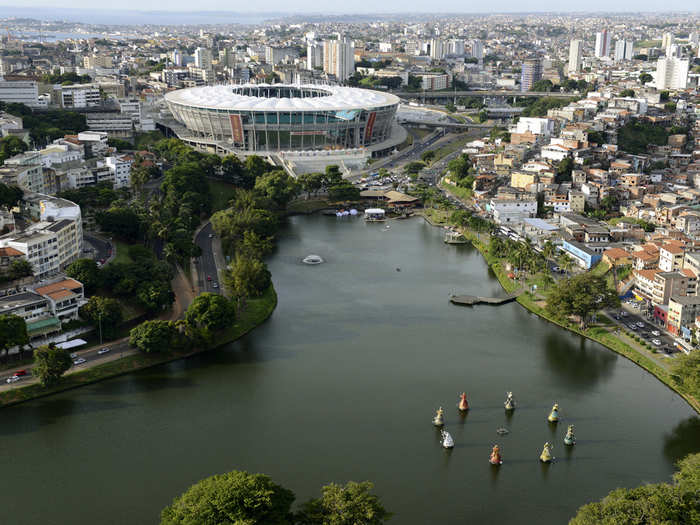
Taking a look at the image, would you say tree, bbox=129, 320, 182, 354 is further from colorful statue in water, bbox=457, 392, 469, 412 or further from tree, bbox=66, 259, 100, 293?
colorful statue in water, bbox=457, 392, 469, 412

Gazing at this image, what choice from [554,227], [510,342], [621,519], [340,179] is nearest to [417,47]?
[340,179]

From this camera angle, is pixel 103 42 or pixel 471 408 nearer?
pixel 471 408

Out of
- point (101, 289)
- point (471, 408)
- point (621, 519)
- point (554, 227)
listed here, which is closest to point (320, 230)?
point (554, 227)

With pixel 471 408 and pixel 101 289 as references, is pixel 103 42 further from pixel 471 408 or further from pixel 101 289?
pixel 471 408

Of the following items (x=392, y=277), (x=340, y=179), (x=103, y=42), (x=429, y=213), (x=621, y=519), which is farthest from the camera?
(x=103, y=42)

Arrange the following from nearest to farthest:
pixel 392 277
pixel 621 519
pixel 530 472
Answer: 1. pixel 621 519
2. pixel 530 472
3. pixel 392 277

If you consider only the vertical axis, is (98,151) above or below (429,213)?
above

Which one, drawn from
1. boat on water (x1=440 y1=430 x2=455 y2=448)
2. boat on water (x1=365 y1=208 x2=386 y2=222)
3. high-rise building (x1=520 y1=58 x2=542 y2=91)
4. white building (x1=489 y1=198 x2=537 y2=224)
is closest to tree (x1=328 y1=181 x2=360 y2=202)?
boat on water (x1=365 y1=208 x2=386 y2=222)
